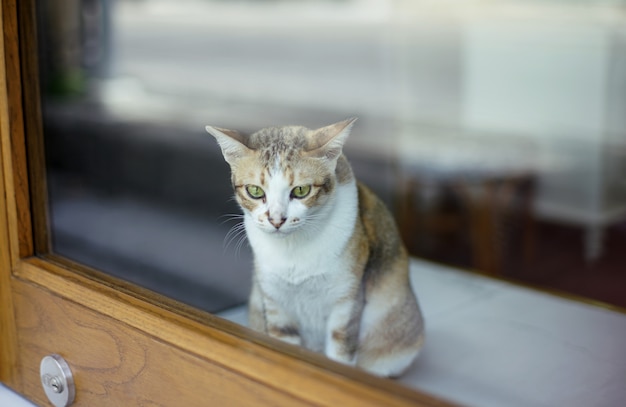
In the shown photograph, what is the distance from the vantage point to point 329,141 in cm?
60

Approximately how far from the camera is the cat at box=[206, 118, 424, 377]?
60 cm

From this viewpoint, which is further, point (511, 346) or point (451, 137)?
point (451, 137)

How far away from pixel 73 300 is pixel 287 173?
0.27 meters

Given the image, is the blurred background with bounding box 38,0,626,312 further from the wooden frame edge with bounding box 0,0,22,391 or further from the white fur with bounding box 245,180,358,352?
the white fur with bounding box 245,180,358,352

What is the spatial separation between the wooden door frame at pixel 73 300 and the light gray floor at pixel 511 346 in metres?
0.08

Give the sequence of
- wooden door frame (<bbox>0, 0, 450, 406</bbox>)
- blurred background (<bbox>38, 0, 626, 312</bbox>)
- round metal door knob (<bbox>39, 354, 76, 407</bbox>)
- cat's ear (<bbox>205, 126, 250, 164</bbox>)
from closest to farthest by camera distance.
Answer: wooden door frame (<bbox>0, 0, 450, 406</bbox>)
cat's ear (<bbox>205, 126, 250, 164</bbox>)
round metal door knob (<bbox>39, 354, 76, 407</bbox>)
blurred background (<bbox>38, 0, 626, 312</bbox>)

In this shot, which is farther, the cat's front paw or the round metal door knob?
the round metal door knob

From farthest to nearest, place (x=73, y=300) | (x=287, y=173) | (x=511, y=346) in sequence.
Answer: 1. (x=511, y=346)
2. (x=73, y=300)
3. (x=287, y=173)

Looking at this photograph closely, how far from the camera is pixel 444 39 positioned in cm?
322

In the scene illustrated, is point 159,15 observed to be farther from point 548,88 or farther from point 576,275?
point 576,275

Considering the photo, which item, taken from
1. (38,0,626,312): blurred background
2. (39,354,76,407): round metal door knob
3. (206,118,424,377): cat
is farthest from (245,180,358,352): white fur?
(38,0,626,312): blurred background

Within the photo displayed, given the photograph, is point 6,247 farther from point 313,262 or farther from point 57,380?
point 313,262

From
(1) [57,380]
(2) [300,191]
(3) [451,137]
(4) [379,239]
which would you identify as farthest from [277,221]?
(3) [451,137]

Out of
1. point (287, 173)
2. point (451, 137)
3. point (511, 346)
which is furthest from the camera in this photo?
point (451, 137)
